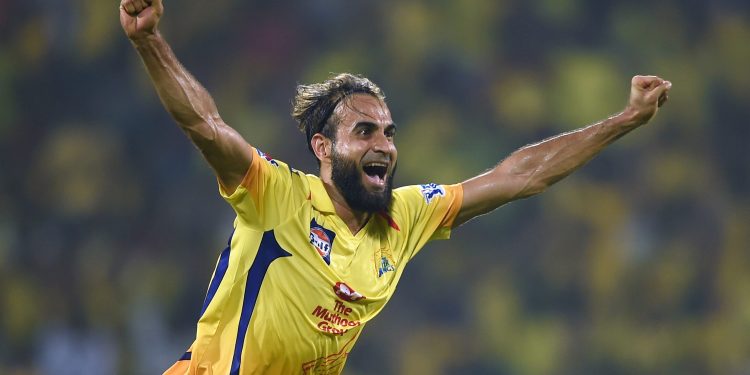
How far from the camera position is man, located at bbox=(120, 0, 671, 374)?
124 inches

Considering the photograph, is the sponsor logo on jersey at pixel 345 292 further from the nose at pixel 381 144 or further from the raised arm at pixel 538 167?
the raised arm at pixel 538 167

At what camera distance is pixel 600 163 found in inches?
295

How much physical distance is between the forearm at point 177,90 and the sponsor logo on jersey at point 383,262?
2.91ft

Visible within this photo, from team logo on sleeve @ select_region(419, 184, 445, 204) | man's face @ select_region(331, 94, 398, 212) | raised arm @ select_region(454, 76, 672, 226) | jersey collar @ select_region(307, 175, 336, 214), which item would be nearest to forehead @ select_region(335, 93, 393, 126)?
man's face @ select_region(331, 94, 398, 212)

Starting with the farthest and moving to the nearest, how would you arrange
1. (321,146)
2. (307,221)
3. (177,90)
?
1. (321,146)
2. (307,221)
3. (177,90)

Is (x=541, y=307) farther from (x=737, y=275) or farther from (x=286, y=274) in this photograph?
(x=286, y=274)

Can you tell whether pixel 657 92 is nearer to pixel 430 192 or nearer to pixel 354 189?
pixel 430 192

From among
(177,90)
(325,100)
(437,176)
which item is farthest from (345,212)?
(437,176)

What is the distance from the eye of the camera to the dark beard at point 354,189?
3707 mm

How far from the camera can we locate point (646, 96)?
4000mm

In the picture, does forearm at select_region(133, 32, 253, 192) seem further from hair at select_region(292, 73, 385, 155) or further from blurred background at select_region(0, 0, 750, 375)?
blurred background at select_region(0, 0, 750, 375)

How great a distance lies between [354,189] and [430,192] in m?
0.51

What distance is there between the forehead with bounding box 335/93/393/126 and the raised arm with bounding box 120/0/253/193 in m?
0.65

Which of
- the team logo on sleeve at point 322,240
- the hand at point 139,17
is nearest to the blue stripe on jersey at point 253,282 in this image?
the team logo on sleeve at point 322,240
